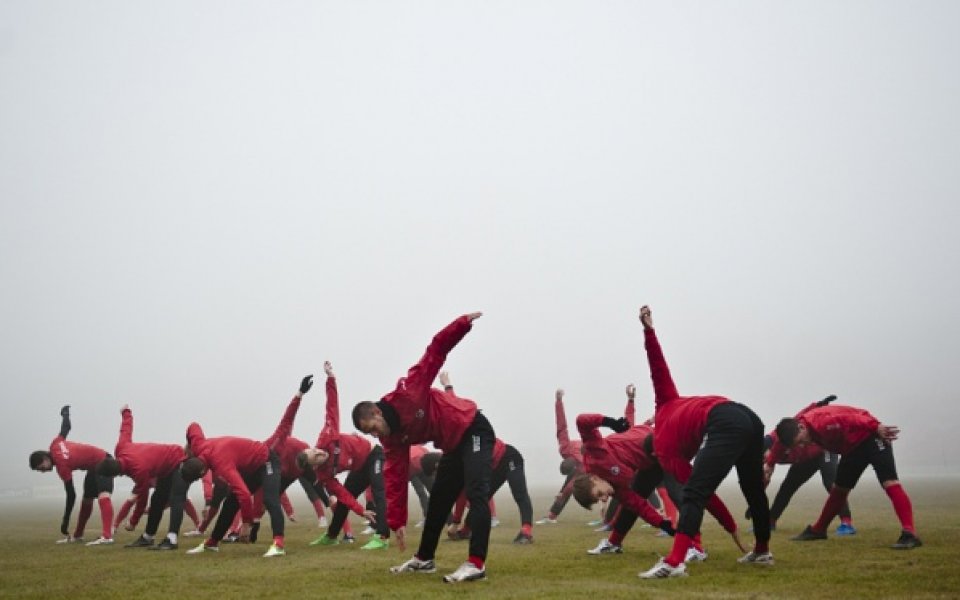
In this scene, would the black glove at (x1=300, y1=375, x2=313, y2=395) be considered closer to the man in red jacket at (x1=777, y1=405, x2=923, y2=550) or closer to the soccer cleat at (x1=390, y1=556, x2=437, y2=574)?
the soccer cleat at (x1=390, y1=556, x2=437, y2=574)

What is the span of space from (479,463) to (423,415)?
0.89 metres

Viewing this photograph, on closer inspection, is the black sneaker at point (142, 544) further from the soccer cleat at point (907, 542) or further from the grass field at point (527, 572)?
the soccer cleat at point (907, 542)

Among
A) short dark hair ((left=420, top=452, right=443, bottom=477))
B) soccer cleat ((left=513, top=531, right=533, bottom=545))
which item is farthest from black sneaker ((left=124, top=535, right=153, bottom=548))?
soccer cleat ((left=513, top=531, right=533, bottom=545))

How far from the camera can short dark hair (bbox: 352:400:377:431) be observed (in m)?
7.81

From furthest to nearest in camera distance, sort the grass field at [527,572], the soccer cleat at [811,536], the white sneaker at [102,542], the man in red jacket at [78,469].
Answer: the man in red jacket at [78,469] → the white sneaker at [102,542] → the soccer cleat at [811,536] → the grass field at [527,572]

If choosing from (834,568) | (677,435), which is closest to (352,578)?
(677,435)

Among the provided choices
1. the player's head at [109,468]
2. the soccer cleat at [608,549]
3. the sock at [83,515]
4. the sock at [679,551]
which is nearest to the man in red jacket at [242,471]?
the player's head at [109,468]

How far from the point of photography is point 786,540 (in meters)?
11.5

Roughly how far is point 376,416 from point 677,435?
357cm

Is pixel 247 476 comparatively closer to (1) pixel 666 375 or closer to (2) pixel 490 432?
(2) pixel 490 432

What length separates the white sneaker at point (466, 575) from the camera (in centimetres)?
755

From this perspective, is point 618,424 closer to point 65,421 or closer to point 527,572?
point 527,572

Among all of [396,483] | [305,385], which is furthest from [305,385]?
[396,483]

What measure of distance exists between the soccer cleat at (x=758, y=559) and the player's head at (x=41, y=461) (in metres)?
16.0
